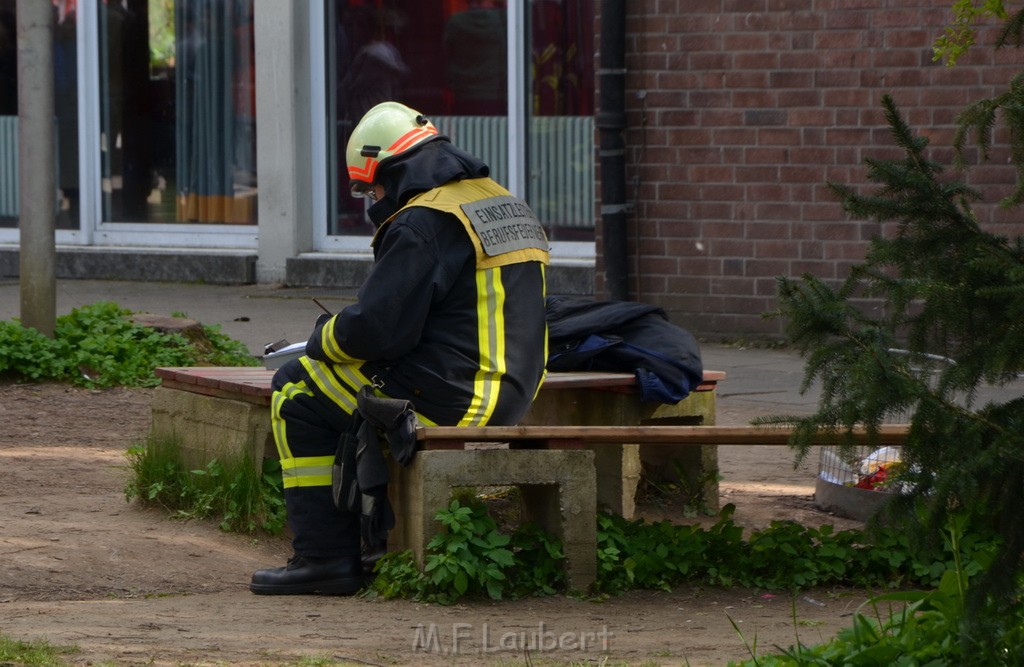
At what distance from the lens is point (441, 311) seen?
16.1 ft

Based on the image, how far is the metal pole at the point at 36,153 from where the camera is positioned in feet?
27.5

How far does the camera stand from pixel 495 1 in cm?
1202

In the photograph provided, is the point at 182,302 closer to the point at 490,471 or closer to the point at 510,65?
the point at 510,65

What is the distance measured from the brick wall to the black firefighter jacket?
195 inches

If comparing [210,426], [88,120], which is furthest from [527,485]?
[88,120]

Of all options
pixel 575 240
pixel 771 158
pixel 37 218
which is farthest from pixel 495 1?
pixel 37 218

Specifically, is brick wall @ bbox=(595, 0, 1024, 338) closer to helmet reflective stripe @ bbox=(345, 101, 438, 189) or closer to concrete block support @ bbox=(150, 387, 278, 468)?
concrete block support @ bbox=(150, 387, 278, 468)

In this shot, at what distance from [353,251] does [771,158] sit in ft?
12.8

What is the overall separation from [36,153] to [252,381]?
3287 millimetres

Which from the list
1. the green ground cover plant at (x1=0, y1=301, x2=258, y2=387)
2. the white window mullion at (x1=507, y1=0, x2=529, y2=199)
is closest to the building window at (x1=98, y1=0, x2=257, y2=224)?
the white window mullion at (x1=507, y1=0, x2=529, y2=199)

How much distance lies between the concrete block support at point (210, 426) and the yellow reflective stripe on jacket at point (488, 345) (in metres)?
1.03

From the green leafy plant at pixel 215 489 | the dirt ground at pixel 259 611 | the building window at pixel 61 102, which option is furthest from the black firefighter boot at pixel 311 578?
the building window at pixel 61 102

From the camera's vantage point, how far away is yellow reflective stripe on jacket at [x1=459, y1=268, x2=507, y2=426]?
16.2 feet

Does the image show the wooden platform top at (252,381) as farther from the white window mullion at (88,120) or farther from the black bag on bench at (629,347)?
the white window mullion at (88,120)
